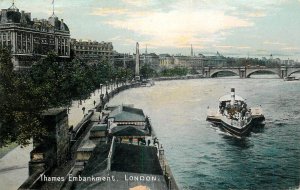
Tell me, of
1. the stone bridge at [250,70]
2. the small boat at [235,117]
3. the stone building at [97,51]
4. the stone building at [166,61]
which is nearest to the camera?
the small boat at [235,117]

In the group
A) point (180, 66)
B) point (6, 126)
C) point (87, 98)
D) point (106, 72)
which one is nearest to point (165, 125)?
point (87, 98)

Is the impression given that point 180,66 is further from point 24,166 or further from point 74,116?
point 24,166

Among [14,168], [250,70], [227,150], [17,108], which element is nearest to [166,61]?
[250,70]

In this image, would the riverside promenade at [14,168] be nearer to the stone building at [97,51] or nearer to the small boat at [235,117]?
the small boat at [235,117]

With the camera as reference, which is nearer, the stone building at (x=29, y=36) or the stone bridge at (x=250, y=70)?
the stone building at (x=29, y=36)

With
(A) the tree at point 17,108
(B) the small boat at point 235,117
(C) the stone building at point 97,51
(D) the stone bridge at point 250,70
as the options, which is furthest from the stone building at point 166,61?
(A) the tree at point 17,108

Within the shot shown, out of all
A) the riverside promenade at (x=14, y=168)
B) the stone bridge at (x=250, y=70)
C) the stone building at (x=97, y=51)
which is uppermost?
the stone building at (x=97, y=51)
